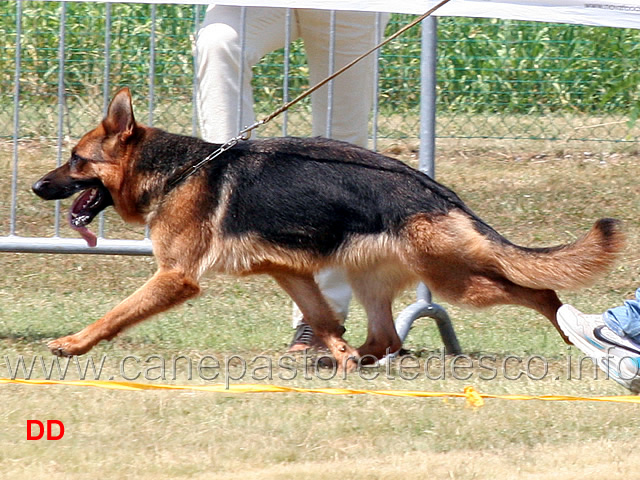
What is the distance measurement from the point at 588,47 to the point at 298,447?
300 inches

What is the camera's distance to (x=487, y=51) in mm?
10578

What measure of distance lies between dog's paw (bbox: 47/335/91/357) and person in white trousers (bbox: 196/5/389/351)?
3.89 ft

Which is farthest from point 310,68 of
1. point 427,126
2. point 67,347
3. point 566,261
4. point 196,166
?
point 67,347

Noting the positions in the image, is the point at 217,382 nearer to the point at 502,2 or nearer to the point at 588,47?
the point at 502,2

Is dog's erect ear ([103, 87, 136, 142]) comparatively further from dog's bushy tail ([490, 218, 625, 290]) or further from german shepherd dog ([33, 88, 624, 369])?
dog's bushy tail ([490, 218, 625, 290])

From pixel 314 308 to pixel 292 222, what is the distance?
0.59 metres

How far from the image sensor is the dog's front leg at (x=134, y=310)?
15.0 ft

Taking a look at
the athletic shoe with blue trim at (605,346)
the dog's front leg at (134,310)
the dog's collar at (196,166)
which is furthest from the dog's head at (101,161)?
the athletic shoe with blue trim at (605,346)

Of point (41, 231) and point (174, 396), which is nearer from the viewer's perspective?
point (174, 396)

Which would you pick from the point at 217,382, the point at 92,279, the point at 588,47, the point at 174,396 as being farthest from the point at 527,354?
the point at 588,47

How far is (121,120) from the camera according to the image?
4.78 metres

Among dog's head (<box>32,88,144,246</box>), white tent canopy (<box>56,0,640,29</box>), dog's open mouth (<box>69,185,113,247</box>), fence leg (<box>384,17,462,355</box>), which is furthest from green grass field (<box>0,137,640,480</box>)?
white tent canopy (<box>56,0,640,29</box>)

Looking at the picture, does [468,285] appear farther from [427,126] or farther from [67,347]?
[67,347]

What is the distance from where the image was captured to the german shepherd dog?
452 centimetres
